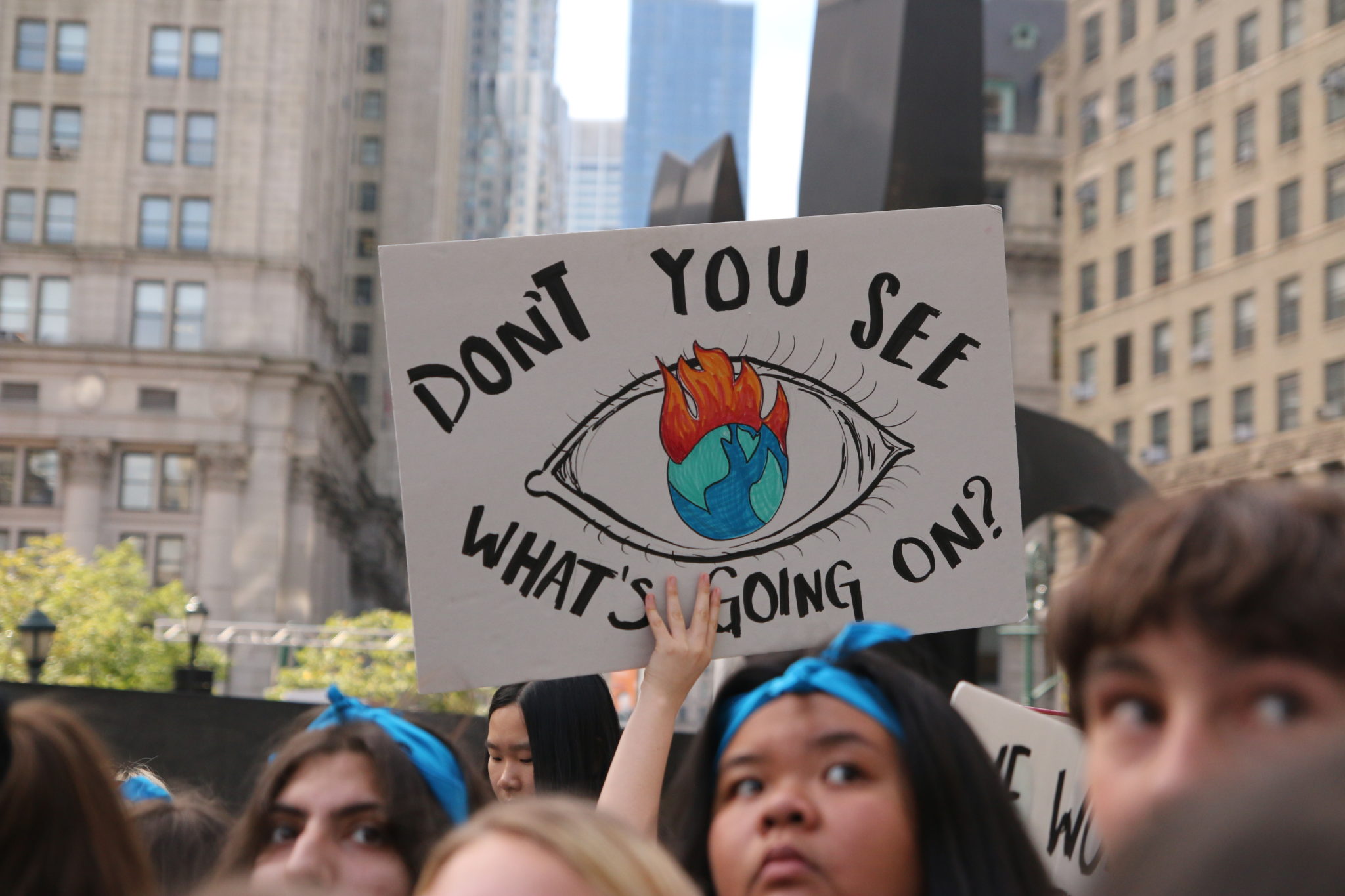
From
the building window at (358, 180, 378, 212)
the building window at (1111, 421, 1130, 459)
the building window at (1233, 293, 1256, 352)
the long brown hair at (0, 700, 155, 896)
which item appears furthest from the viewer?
the building window at (358, 180, 378, 212)

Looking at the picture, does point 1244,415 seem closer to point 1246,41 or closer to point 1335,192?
point 1335,192

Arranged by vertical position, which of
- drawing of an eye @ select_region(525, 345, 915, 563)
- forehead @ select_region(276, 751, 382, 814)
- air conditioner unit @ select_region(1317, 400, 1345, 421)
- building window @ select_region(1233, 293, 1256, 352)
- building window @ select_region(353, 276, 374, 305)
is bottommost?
forehead @ select_region(276, 751, 382, 814)

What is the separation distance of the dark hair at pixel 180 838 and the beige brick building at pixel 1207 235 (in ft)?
133

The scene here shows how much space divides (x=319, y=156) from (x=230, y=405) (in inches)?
518

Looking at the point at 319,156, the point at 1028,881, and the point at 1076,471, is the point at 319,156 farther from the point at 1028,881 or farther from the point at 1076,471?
the point at 1028,881

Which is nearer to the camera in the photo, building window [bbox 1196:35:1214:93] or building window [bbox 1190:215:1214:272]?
building window [bbox 1190:215:1214:272]

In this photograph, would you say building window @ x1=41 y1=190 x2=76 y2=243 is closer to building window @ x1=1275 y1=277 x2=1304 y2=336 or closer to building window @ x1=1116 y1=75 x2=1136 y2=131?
building window @ x1=1116 y1=75 x2=1136 y2=131

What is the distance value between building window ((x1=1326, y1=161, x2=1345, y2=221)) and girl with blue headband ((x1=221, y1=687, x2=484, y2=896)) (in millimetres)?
46796

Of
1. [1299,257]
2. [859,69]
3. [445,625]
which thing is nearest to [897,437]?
[445,625]

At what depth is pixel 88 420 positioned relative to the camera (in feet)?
225

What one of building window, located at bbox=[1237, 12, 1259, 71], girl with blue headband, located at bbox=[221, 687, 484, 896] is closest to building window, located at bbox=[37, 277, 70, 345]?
building window, located at bbox=[1237, 12, 1259, 71]

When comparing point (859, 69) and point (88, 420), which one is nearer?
point (859, 69)

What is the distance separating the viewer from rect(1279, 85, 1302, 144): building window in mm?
48344

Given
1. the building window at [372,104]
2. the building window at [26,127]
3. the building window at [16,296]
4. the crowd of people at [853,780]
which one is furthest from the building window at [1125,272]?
the building window at [372,104]
